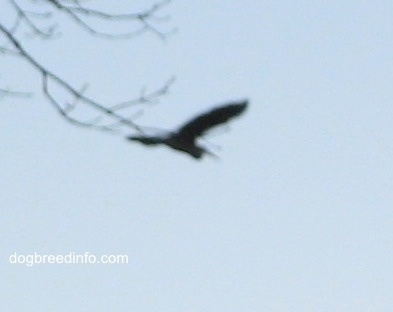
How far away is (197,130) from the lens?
230 cm

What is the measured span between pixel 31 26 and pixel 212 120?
4.87 feet

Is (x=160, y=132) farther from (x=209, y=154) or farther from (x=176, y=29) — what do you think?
(x=176, y=29)

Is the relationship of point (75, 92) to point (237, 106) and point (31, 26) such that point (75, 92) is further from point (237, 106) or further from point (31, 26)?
point (237, 106)

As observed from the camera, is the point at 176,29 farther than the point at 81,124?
Yes

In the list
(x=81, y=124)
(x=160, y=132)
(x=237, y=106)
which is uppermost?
(x=237, y=106)

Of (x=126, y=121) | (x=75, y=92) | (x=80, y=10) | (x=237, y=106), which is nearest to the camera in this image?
(x=237, y=106)

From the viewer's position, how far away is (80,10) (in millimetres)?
3338

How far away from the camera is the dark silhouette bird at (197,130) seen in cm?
226

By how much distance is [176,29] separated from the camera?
366 centimetres

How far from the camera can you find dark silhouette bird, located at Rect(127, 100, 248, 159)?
226 cm

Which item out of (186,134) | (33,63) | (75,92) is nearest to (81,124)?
(75,92)

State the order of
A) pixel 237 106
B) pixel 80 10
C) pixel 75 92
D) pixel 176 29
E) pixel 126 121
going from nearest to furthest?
pixel 237 106, pixel 126 121, pixel 75 92, pixel 80 10, pixel 176 29

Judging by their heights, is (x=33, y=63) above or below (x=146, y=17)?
below

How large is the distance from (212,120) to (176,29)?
1472mm
